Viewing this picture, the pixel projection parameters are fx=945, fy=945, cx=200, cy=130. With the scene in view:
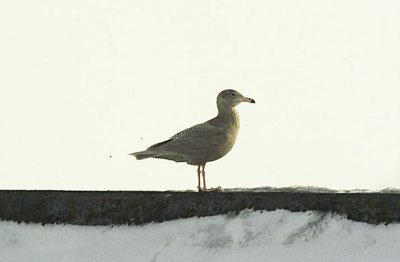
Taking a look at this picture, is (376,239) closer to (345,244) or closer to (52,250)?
(345,244)

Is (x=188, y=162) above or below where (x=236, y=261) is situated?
above

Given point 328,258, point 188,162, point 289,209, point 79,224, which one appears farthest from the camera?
point 188,162

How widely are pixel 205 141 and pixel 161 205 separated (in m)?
2.45

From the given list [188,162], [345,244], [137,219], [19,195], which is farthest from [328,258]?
[188,162]

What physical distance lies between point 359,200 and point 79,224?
7.79ft

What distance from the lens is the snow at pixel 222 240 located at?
7164mm

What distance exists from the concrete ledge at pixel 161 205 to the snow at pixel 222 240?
62 millimetres

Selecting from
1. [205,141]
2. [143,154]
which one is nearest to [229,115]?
[205,141]

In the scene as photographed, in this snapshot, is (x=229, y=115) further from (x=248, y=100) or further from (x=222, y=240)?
(x=222, y=240)

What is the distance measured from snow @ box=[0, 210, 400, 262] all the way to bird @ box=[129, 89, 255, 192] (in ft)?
7.90

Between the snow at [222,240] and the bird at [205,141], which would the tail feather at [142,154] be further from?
the snow at [222,240]

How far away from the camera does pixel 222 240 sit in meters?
7.39

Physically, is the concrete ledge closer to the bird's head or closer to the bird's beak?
the bird's head

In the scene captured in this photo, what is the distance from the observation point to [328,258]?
7062 mm
